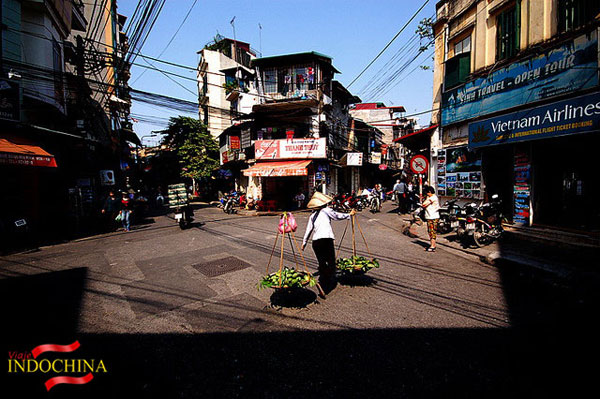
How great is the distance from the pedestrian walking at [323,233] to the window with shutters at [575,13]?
8448 millimetres

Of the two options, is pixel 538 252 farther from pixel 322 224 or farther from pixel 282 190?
pixel 282 190

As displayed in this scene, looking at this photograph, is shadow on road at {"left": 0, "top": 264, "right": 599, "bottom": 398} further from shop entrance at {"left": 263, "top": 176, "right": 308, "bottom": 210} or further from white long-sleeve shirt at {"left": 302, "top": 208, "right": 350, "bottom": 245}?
shop entrance at {"left": 263, "top": 176, "right": 308, "bottom": 210}

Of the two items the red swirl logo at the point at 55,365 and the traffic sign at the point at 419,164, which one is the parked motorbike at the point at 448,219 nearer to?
the traffic sign at the point at 419,164

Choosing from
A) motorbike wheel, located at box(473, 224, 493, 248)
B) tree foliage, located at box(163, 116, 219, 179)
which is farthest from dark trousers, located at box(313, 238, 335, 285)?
tree foliage, located at box(163, 116, 219, 179)

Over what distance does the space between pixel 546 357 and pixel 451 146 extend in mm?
10264

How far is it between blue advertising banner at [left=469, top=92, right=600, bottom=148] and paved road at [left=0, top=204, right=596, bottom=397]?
4.15 metres

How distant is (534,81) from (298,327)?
9.75m

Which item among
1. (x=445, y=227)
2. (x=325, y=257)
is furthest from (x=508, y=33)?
(x=325, y=257)

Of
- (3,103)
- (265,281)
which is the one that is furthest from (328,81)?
(265,281)

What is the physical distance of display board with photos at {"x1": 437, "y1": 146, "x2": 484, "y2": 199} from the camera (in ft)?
34.7

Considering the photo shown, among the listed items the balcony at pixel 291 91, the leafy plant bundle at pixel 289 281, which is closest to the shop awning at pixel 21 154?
the leafy plant bundle at pixel 289 281

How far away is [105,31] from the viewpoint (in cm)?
2383

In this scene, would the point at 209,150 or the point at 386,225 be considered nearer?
the point at 386,225

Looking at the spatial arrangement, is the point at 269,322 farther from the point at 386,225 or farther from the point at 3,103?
the point at 3,103
